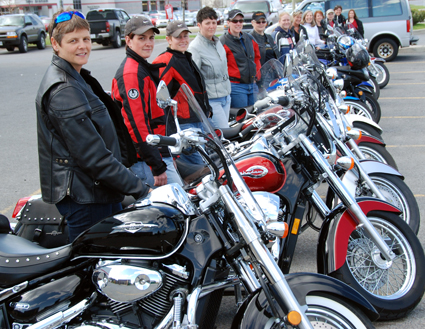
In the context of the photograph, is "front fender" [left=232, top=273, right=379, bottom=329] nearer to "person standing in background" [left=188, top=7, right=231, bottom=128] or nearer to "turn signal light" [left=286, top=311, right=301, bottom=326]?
"turn signal light" [left=286, top=311, right=301, bottom=326]

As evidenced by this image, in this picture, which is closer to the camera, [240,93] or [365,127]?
[365,127]

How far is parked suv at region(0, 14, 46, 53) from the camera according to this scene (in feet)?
63.7

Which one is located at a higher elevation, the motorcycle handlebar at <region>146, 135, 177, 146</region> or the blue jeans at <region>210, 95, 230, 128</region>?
the motorcycle handlebar at <region>146, 135, 177, 146</region>

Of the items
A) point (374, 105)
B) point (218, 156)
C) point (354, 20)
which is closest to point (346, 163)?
point (218, 156)

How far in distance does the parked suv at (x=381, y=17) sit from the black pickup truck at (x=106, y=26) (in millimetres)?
11254

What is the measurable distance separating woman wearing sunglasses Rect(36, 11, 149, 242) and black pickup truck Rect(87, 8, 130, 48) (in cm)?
2082

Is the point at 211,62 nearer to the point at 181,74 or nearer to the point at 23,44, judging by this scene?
the point at 181,74

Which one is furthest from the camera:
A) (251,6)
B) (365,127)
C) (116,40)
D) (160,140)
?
(116,40)

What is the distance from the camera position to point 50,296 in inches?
79.7

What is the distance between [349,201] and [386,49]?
13622 millimetres

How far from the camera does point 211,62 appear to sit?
17.0 feet

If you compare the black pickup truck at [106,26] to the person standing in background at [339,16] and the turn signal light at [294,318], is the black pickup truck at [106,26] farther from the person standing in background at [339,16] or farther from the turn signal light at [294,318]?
the turn signal light at [294,318]

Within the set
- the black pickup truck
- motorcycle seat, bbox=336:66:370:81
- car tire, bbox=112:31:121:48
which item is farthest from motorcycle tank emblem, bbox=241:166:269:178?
car tire, bbox=112:31:121:48

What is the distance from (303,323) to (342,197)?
1136 millimetres
